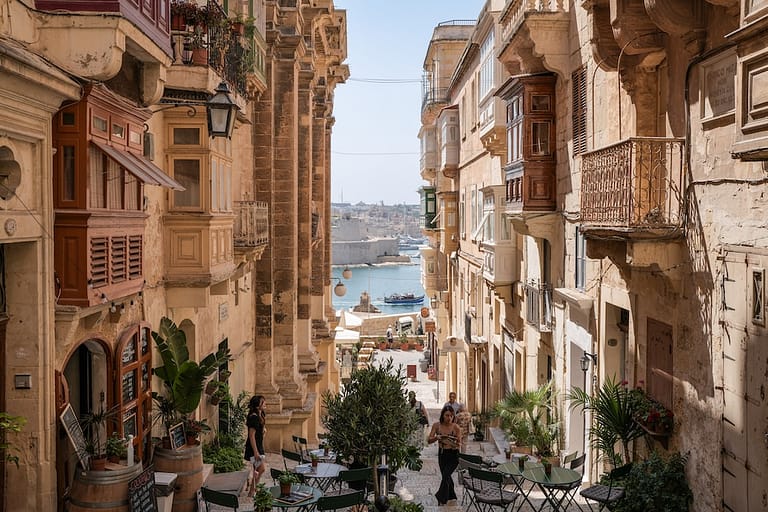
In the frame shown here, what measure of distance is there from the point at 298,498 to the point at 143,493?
7.44 feet

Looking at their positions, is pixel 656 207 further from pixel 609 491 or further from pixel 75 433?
pixel 75 433

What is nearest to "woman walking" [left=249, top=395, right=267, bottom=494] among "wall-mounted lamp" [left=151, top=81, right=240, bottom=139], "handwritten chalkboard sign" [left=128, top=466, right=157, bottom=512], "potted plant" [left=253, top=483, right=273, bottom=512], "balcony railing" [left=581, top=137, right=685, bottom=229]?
"potted plant" [left=253, top=483, right=273, bottom=512]

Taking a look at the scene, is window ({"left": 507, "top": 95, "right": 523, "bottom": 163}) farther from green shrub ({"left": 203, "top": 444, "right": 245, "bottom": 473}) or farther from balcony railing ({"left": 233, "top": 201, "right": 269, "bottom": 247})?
green shrub ({"left": 203, "top": 444, "right": 245, "bottom": 473})

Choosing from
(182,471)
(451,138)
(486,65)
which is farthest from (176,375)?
(451,138)

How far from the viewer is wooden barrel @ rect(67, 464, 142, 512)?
8.17m

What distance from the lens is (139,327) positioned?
10.7 meters

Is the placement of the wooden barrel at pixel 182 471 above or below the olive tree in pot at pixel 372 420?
below

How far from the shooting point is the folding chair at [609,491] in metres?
10.0

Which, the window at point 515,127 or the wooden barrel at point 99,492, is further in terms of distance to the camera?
the window at point 515,127

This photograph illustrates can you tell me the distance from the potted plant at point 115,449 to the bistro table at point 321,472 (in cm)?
370

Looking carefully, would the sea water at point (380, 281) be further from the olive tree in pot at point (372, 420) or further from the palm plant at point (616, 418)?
the palm plant at point (616, 418)

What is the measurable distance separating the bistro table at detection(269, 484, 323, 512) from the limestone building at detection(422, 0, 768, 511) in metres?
4.42

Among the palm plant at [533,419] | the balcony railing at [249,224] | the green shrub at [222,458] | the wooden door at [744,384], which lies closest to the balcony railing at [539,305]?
the palm plant at [533,419]

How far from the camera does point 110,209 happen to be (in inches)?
350
